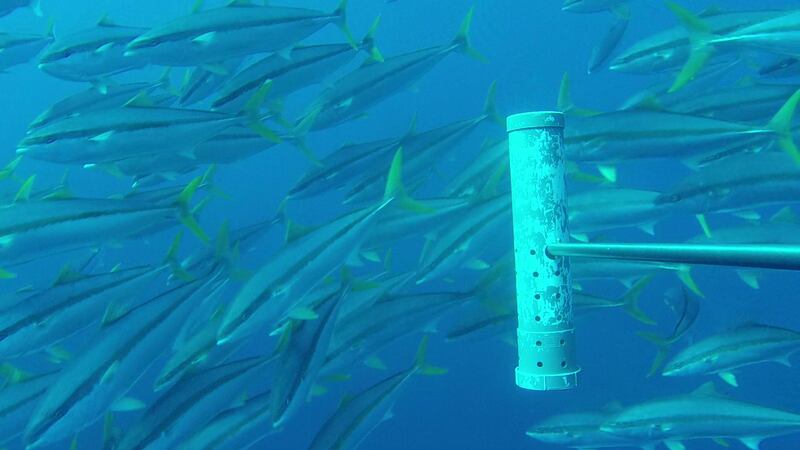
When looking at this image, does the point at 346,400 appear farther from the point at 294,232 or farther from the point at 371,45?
the point at 371,45

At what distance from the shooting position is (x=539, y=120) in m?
1.44

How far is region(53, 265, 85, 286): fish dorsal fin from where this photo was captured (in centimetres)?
329

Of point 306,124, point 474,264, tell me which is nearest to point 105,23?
point 306,124

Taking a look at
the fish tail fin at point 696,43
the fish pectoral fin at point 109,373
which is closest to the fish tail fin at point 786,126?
the fish tail fin at point 696,43

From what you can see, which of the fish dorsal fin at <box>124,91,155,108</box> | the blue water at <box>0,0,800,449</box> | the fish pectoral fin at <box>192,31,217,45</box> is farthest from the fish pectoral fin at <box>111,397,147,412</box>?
the blue water at <box>0,0,800,449</box>

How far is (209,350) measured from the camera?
3.21m

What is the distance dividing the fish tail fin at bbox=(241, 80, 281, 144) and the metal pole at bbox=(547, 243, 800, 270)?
279 centimetres

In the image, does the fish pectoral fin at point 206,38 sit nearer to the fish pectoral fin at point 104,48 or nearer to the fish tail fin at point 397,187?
the fish pectoral fin at point 104,48

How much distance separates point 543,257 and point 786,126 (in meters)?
2.56

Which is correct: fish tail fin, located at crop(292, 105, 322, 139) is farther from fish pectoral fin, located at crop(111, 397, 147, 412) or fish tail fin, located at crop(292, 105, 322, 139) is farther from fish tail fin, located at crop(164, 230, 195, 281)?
fish pectoral fin, located at crop(111, 397, 147, 412)

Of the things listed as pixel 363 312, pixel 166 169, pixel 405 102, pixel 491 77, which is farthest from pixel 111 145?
pixel 491 77

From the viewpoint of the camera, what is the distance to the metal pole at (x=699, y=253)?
0.78 metres

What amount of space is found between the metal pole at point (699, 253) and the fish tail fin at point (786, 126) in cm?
253

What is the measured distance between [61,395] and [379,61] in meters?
2.86
